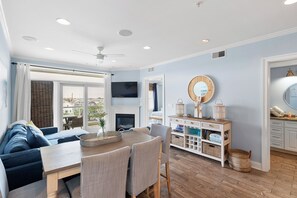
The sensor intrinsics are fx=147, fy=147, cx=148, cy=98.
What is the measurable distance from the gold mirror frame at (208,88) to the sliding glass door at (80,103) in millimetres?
2862

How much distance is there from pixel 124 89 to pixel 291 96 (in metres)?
4.96

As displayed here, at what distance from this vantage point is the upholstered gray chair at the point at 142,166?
155 centimetres

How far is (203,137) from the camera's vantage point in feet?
11.0


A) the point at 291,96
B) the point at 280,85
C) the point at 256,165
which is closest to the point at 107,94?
the point at 256,165

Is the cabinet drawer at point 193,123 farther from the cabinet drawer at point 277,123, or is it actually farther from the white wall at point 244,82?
the cabinet drawer at point 277,123

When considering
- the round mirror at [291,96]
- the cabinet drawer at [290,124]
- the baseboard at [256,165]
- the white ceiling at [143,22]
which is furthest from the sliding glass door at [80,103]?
the round mirror at [291,96]

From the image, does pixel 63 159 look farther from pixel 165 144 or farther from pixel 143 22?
pixel 143 22

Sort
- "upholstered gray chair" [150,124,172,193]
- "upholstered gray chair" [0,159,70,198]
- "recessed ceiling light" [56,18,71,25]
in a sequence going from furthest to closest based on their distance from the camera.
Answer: "upholstered gray chair" [150,124,172,193]
"recessed ceiling light" [56,18,71,25]
"upholstered gray chair" [0,159,70,198]

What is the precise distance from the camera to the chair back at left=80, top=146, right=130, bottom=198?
1.22 metres

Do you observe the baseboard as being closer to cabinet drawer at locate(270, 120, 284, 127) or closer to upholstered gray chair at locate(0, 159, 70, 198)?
cabinet drawer at locate(270, 120, 284, 127)

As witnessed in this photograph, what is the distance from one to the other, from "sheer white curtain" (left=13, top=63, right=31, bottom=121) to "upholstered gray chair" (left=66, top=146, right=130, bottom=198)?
131 inches

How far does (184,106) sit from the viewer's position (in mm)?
4109

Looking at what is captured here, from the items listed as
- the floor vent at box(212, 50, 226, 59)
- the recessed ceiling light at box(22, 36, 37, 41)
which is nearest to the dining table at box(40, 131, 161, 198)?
the recessed ceiling light at box(22, 36, 37, 41)

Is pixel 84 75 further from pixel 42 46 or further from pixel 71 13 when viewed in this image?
pixel 71 13
